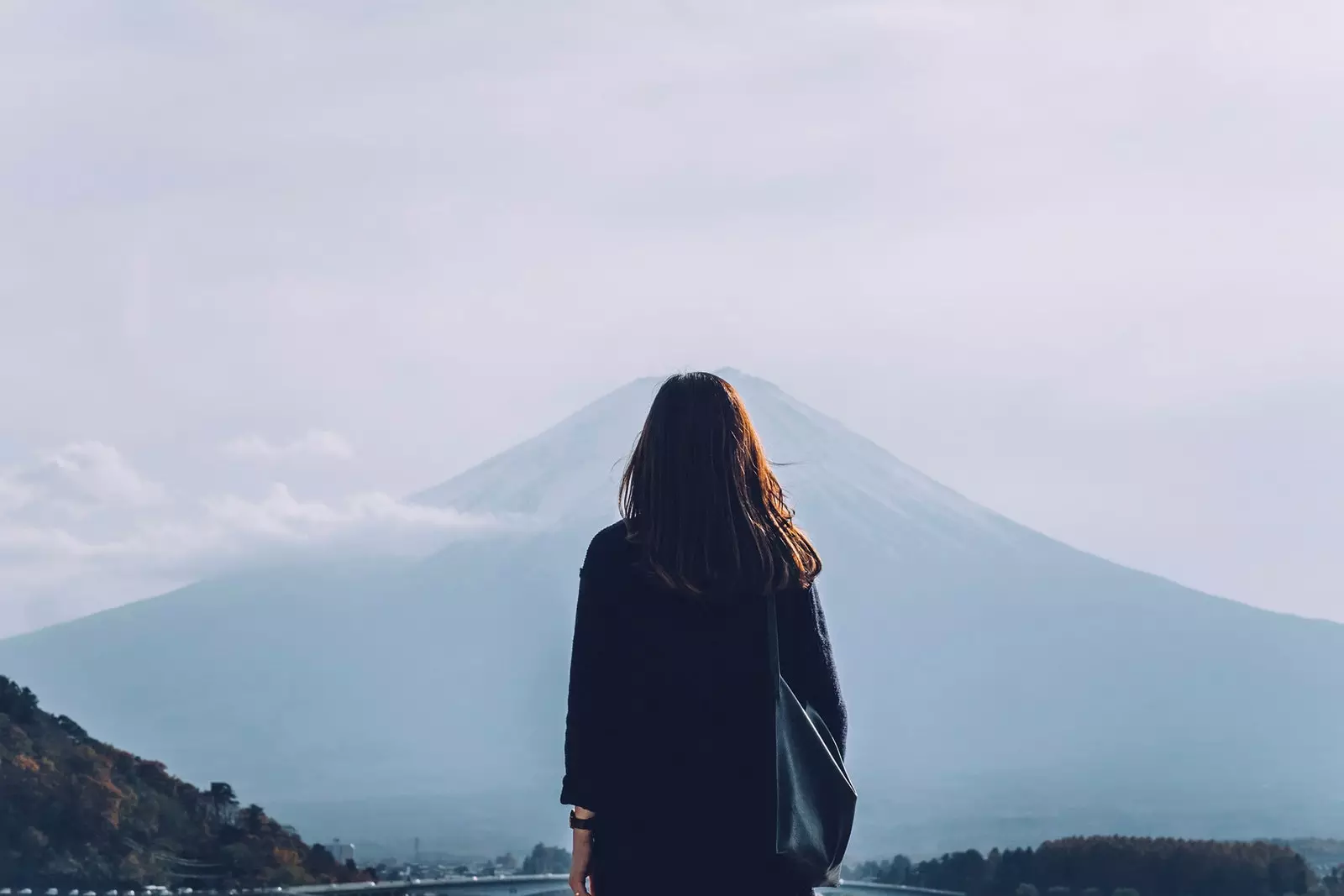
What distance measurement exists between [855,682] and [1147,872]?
7443 cm

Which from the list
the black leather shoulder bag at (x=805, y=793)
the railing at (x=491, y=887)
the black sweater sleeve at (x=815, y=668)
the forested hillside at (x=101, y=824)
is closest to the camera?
the black leather shoulder bag at (x=805, y=793)

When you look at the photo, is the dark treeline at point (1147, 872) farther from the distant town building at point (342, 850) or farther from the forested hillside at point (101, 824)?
the distant town building at point (342, 850)

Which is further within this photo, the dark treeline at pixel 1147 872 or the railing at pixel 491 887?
the railing at pixel 491 887

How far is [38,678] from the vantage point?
4574 inches

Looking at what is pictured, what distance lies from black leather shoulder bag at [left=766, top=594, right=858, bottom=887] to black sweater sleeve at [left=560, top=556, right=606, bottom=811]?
294mm

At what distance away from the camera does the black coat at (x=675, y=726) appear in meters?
2.85

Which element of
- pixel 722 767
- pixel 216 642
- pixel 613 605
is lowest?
pixel 722 767

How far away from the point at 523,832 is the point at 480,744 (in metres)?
22.3

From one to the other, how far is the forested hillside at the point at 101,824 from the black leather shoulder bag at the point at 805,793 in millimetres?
33002

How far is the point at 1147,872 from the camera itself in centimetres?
4369

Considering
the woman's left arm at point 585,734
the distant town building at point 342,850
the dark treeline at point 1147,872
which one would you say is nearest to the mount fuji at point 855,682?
the distant town building at point 342,850

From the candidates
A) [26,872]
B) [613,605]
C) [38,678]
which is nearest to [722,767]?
[613,605]

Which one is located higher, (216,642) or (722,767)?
(216,642)

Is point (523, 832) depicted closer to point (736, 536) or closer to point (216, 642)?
point (216, 642)
